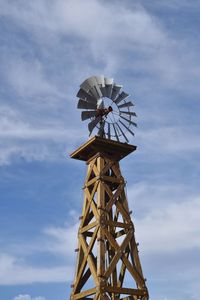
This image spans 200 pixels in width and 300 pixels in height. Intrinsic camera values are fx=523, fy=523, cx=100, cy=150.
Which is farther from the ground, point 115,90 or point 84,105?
point 115,90

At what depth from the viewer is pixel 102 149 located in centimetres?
3400

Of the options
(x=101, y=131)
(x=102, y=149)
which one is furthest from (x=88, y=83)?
(x=102, y=149)

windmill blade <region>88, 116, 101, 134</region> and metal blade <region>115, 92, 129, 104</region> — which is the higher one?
metal blade <region>115, 92, 129, 104</region>

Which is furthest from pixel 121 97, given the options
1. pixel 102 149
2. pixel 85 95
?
pixel 102 149

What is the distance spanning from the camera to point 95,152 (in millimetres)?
34219

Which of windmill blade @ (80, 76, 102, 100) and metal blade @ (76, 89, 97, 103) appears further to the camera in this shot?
windmill blade @ (80, 76, 102, 100)

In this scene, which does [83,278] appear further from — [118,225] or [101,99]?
[101,99]

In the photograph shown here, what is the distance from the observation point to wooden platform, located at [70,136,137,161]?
33406 mm

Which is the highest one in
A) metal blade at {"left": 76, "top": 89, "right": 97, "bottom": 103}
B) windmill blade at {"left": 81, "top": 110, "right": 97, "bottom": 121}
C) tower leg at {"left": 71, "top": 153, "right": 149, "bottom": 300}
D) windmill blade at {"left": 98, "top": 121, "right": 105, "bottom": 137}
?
metal blade at {"left": 76, "top": 89, "right": 97, "bottom": 103}

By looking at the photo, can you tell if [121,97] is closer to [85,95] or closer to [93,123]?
[85,95]

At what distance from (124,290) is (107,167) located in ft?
25.8

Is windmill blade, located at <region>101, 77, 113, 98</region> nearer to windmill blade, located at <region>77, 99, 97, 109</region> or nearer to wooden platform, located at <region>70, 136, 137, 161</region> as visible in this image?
windmill blade, located at <region>77, 99, 97, 109</region>

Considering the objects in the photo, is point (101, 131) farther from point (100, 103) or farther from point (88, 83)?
point (88, 83)

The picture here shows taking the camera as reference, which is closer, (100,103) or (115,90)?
(100,103)
